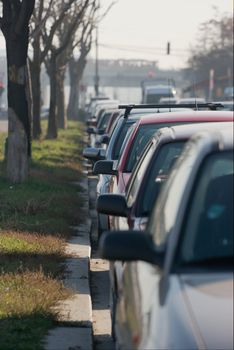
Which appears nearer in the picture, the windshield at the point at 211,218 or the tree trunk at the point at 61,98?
the windshield at the point at 211,218

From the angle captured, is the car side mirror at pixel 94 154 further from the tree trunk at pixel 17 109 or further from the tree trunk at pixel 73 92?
the tree trunk at pixel 73 92

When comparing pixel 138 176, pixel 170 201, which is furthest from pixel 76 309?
pixel 170 201

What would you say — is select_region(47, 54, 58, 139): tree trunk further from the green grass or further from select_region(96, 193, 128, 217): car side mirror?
select_region(96, 193, 128, 217): car side mirror

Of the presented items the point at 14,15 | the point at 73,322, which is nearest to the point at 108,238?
the point at 73,322

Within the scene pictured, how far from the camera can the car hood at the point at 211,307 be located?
14.7ft

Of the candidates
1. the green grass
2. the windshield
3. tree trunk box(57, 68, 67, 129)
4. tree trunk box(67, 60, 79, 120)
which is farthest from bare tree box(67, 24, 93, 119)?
the windshield

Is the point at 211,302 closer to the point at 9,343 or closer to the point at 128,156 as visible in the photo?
the point at 9,343

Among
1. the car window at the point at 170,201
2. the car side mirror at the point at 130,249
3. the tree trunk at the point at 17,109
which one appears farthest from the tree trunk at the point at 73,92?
the car side mirror at the point at 130,249

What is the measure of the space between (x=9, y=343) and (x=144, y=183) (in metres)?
1.48

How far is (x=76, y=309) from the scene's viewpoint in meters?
9.42

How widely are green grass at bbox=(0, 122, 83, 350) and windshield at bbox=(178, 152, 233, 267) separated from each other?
9.51 feet

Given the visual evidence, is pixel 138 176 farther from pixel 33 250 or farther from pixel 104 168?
pixel 104 168

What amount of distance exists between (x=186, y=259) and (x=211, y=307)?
42 cm

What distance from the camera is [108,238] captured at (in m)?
5.20
